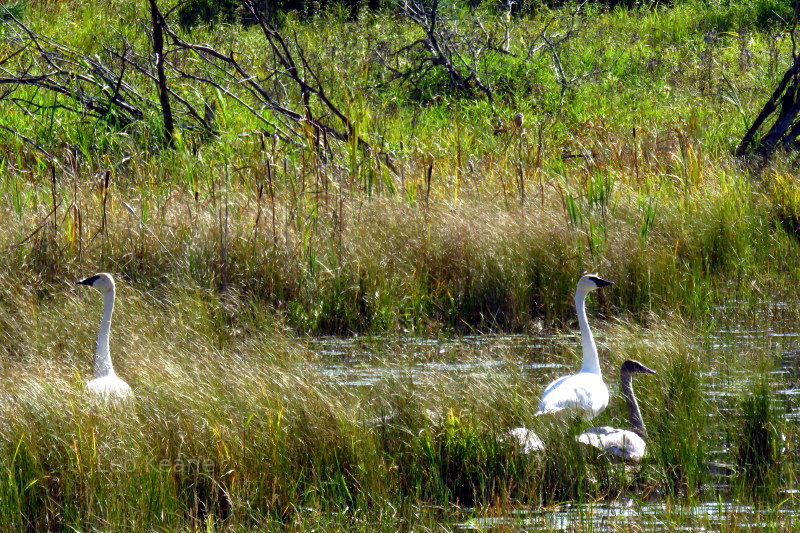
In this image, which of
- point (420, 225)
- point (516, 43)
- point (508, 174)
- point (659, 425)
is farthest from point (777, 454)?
point (516, 43)

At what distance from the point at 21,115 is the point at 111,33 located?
4.63 m

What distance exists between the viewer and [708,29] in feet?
48.3

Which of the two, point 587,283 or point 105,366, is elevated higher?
point 587,283

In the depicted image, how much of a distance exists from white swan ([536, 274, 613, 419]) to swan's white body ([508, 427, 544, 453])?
0.81 feet

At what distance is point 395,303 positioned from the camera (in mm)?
6238

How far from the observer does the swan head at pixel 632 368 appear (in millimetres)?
4648

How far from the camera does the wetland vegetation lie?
3699 millimetres

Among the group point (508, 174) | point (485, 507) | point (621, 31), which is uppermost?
point (621, 31)

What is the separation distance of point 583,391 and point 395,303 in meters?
1.84

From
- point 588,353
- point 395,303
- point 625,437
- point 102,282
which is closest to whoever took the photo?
point 625,437

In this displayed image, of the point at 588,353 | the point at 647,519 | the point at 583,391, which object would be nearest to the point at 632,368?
the point at 583,391

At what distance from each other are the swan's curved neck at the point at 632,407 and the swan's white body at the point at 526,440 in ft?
1.79

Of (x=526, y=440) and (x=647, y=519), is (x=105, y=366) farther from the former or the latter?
(x=647, y=519)

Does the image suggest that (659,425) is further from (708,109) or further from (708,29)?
(708,29)
